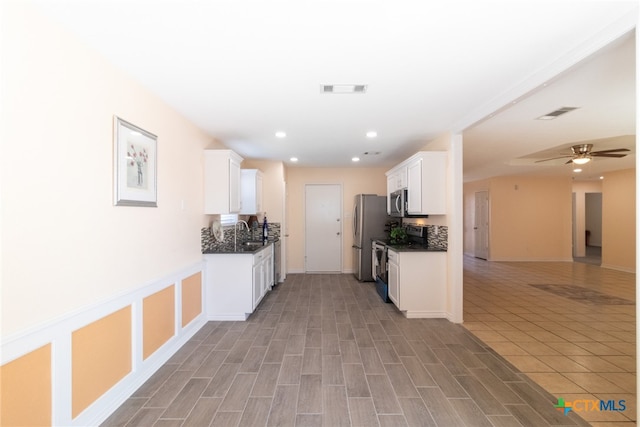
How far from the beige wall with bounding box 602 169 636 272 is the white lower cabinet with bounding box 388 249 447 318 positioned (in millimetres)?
5952

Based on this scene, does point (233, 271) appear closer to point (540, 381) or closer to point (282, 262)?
point (282, 262)

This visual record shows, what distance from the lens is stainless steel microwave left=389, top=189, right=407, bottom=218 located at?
4.42m

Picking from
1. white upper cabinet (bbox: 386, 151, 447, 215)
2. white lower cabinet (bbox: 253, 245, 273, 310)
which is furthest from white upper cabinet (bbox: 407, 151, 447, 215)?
white lower cabinet (bbox: 253, 245, 273, 310)

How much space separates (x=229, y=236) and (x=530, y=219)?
27.0 ft

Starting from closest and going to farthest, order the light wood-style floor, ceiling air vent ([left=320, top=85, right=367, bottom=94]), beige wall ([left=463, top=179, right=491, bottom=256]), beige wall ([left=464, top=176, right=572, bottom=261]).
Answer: the light wood-style floor
ceiling air vent ([left=320, top=85, right=367, bottom=94])
beige wall ([left=464, top=176, right=572, bottom=261])
beige wall ([left=463, top=179, right=491, bottom=256])

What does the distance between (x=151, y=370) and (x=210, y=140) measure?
8.99 feet

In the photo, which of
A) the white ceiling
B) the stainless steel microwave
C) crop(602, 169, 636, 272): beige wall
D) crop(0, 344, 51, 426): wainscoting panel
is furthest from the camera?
crop(602, 169, 636, 272): beige wall

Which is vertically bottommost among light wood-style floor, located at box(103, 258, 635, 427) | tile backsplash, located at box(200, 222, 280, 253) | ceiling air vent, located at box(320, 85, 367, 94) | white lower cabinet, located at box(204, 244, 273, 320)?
light wood-style floor, located at box(103, 258, 635, 427)

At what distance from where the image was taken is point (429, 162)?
3.87 metres

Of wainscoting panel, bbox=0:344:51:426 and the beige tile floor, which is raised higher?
wainscoting panel, bbox=0:344:51:426

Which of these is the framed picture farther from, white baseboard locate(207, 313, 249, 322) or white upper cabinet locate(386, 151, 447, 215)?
white upper cabinet locate(386, 151, 447, 215)

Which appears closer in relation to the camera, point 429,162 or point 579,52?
point 579,52

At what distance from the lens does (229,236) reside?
455 cm

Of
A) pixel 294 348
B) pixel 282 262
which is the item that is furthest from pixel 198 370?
pixel 282 262
